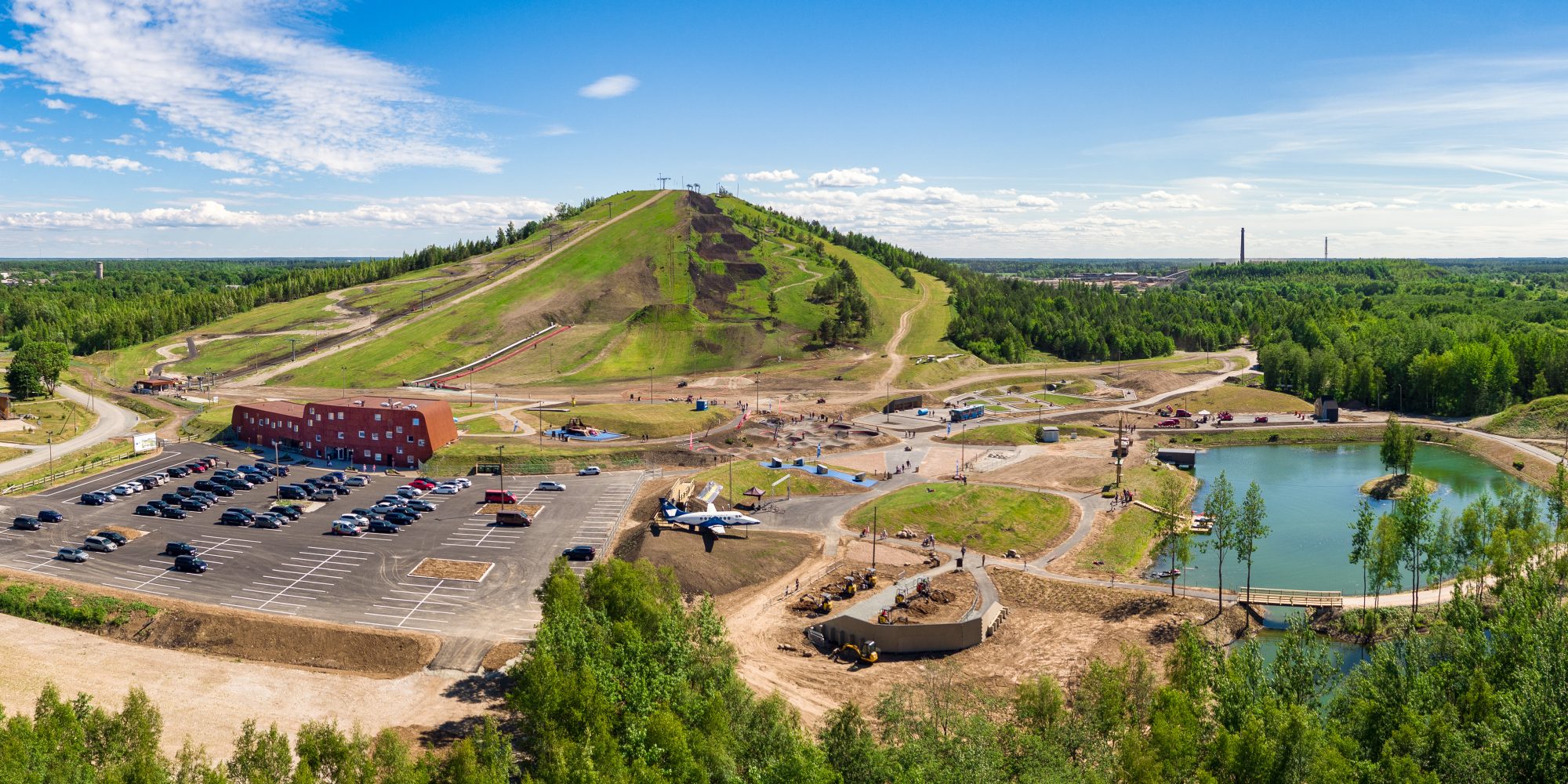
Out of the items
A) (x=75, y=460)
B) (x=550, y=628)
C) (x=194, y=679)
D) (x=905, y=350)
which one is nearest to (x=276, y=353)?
(x=75, y=460)

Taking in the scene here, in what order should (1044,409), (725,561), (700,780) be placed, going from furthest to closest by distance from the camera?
(1044,409)
(725,561)
(700,780)

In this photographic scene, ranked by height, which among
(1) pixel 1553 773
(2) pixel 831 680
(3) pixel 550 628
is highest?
(3) pixel 550 628

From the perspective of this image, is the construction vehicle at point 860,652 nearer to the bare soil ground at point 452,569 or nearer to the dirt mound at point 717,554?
the dirt mound at point 717,554

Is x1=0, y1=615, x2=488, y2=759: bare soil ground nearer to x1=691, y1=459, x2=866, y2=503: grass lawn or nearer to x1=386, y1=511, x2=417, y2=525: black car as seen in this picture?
x1=386, y1=511, x2=417, y2=525: black car

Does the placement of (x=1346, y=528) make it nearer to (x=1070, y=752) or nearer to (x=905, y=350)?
(x=1070, y=752)

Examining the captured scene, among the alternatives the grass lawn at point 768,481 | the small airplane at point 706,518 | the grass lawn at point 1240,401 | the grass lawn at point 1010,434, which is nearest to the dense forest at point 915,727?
the small airplane at point 706,518

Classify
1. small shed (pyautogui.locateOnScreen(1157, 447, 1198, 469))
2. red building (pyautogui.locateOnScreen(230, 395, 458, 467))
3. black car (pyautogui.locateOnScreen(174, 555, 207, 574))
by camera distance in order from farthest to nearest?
small shed (pyautogui.locateOnScreen(1157, 447, 1198, 469)), red building (pyautogui.locateOnScreen(230, 395, 458, 467)), black car (pyautogui.locateOnScreen(174, 555, 207, 574))

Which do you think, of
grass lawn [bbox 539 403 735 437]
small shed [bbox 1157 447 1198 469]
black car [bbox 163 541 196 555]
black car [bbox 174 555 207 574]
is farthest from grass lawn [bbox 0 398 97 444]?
small shed [bbox 1157 447 1198 469]

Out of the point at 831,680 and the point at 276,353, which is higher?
the point at 276,353
